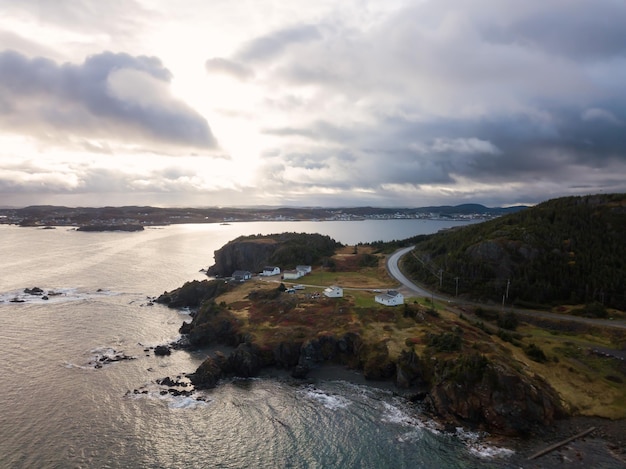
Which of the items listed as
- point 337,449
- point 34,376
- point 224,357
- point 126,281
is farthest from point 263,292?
point 126,281

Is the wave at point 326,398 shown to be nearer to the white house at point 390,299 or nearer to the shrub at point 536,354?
the white house at point 390,299

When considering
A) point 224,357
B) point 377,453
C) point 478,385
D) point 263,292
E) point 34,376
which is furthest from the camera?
point 263,292

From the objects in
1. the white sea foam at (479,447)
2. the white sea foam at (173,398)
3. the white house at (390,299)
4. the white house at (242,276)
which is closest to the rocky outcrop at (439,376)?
the white sea foam at (479,447)

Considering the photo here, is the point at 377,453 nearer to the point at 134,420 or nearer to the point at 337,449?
the point at 337,449

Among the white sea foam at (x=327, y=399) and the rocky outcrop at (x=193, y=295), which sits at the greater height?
the rocky outcrop at (x=193, y=295)

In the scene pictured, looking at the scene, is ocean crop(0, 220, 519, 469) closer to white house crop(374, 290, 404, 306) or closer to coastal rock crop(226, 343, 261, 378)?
coastal rock crop(226, 343, 261, 378)

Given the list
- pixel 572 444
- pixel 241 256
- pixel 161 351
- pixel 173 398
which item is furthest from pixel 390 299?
pixel 241 256

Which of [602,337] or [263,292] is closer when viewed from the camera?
[602,337]

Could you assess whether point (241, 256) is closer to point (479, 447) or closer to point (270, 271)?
point (270, 271)

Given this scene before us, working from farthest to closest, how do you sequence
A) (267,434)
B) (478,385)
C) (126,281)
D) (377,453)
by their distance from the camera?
(126,281), (478,385), (267,434), (377,453)
